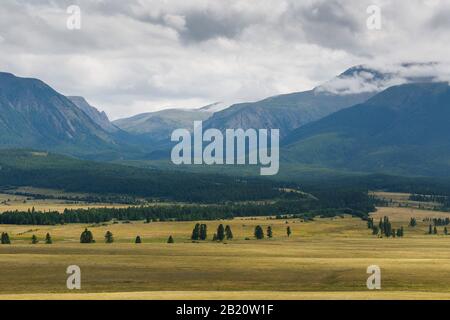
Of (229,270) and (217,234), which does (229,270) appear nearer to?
(229,270)

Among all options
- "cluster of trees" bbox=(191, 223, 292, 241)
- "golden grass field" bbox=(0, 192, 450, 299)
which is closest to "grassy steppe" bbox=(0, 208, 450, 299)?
"golden grass field" bbox=(0, 192, 450, 299)

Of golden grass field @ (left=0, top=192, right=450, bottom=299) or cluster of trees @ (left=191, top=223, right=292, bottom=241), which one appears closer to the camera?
golden grass field @ (left=0, top=192, right=450, bottom=299)

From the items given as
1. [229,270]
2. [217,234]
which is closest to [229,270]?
[229,270]

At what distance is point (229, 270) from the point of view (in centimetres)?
10231

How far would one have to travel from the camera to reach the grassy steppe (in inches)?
3150

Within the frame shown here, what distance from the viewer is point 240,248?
142 meters

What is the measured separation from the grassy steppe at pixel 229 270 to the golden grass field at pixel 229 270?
0.43ft

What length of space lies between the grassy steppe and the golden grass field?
0.13 meters

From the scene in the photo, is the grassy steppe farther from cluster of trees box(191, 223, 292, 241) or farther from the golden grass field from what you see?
cluster of trees box(191, 223, 292, 241)

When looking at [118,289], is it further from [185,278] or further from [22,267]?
[22,267]

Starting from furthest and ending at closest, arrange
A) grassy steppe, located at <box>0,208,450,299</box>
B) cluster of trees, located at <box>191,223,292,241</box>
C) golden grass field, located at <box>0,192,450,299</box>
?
cluster of trees, located at <box>191,223,292,241</box> < grassy steppe, located at <box>0,208,450,299</box> < golden grass field, located at <box>0,192,450,299</box>
